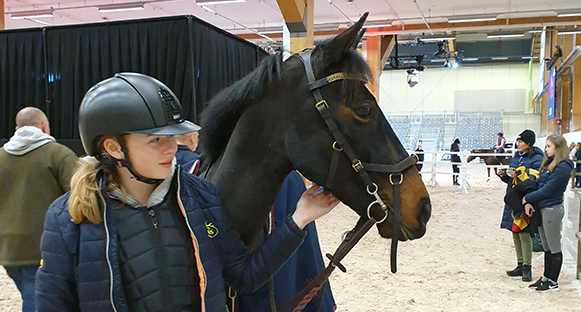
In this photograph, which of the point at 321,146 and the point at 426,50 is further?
the point at 426,50

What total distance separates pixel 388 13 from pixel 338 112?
37.2ft

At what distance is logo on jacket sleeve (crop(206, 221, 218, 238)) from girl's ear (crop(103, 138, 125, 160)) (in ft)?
0.84

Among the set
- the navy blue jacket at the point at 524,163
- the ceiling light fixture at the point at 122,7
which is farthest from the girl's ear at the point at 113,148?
the ceiling light fixture at the point at 122,7

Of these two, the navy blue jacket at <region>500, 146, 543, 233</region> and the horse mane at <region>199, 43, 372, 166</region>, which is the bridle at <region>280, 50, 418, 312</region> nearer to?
the horse mane at <region>199, 43, 372, 166</region>

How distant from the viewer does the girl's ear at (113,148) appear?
0.94 metres

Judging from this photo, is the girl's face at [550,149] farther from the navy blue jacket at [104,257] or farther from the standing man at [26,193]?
the standing man at [26,193]

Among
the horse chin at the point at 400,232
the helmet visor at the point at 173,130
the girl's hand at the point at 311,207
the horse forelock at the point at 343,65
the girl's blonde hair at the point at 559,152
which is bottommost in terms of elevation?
the girl's blonde hair at the point at 559,152

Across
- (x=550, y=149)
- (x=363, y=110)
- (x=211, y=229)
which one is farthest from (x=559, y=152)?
(x=211, y=229)

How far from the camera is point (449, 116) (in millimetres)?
20750

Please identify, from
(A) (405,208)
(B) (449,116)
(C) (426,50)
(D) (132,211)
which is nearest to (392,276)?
(A) (405,208)

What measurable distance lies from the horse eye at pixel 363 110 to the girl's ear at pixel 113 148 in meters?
0.58

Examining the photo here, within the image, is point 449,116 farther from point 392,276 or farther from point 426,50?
point 392,276

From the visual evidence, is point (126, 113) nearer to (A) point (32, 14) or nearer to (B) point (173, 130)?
(B) point (173, 130)

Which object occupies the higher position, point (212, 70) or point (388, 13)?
point (388, 13)
